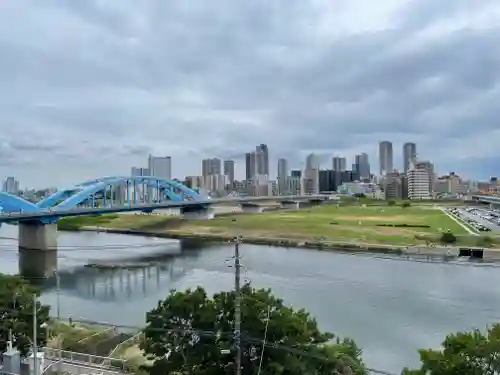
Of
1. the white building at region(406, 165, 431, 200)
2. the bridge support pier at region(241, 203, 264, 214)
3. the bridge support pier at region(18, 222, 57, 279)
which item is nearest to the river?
the bridge support pier at region(18, 222, 57, 279)

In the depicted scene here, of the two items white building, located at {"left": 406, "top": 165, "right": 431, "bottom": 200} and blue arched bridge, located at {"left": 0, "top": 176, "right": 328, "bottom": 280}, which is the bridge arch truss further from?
white building, located at {"left": 406, "top": 165, "right": 431, "bottom": 200}

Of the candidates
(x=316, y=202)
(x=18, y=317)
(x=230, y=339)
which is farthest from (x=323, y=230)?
(x=316, y=202)

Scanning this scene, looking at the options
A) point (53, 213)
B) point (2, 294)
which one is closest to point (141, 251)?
point (53, 213)

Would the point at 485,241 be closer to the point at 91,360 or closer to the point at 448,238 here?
the point at 448,238

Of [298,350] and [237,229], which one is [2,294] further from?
[237,229]

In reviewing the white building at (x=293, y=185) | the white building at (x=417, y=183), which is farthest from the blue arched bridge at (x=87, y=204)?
the white building at (x=293, y=185)
